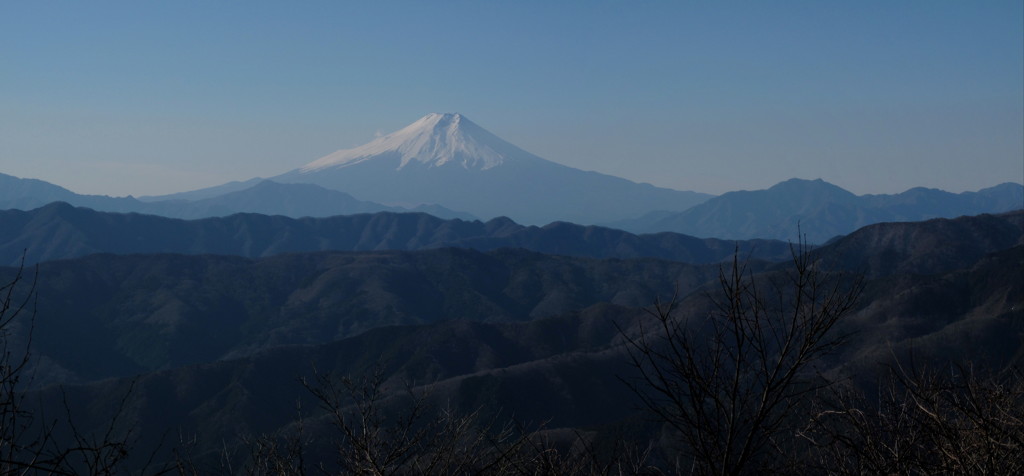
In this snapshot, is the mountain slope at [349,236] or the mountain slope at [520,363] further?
the mountain slope at [349,236]

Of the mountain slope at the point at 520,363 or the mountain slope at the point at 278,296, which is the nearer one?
the mountain slope at the point at 520,363

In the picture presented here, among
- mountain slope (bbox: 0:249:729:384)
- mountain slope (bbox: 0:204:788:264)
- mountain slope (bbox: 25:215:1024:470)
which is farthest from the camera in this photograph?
mountain slope (bbox: 0:204:788:264)

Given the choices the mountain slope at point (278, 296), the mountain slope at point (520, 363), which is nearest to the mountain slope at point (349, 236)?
the mountain slope at point (278, 296)

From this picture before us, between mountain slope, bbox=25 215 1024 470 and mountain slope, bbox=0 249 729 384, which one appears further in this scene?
mountain slope, bbox=0 249 729 384

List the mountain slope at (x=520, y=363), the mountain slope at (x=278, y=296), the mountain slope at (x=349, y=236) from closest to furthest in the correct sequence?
the mountain slope at (x=520, y=363) → the mountain slope at (x=278, y=296) → the mountain slope at (x=349, y=236)

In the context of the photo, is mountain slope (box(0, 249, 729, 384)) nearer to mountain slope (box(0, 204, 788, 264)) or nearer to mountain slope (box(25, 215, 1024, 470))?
mountain slope (box(25, 215, 1024, 470))

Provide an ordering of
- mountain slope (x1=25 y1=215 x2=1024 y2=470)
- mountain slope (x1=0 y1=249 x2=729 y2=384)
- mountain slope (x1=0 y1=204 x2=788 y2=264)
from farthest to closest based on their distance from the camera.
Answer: mountain slope (x1=0 y1=204 x2=788 y2=264) → mountain slope (x1=0 y1=249 x2=729 y2=384) → mountain slope (x1=25 y1=215 x2=1024 y2=470)

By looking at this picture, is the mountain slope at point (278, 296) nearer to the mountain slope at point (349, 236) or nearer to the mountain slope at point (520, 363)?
the mountain slope at point (520, 363)

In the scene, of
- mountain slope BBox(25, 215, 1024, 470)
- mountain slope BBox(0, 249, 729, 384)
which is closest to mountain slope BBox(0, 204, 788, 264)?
mountain slope BBox(0, 249, 729, 384)

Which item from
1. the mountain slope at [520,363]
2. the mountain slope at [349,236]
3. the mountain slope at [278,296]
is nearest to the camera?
the mountain slope at [520,363]

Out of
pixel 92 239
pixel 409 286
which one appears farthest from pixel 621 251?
pixel 92 239

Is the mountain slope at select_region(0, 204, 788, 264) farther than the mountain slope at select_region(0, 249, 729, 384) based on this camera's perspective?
Yes
